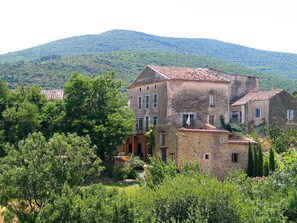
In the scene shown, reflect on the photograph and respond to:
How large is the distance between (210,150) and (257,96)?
21.9 meters

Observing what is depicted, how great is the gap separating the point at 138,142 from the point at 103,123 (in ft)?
28.0

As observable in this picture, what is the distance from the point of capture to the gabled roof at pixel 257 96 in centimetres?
7019

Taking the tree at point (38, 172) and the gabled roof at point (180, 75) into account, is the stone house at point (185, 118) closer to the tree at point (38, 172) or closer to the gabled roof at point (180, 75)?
the gabled roof at point (180, 75)

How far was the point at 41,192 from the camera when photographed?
35.2 metres

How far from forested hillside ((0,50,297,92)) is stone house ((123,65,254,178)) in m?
54.0

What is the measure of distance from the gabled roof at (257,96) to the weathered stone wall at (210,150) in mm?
18663

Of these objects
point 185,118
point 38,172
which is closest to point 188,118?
point 185,118

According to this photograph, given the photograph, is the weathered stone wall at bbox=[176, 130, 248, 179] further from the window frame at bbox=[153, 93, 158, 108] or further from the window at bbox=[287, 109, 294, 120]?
the window at bbox=[287, 109, 294, 120]

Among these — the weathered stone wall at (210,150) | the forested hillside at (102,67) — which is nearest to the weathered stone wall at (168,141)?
the weathered stone wall at (210,150)

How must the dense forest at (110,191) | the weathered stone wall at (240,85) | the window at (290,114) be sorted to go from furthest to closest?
the weathered stone wall at (240,85) → the window at (290,114) → the dense forest at (110,191)

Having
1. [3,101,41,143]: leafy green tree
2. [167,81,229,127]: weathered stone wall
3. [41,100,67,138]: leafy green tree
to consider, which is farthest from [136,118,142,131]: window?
[3,101,41,143]: leafy green tree

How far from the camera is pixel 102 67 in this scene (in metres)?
136

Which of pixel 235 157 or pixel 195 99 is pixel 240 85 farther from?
pixel 235 157

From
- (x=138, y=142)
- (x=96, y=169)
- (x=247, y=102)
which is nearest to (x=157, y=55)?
(x=247, y=102)
